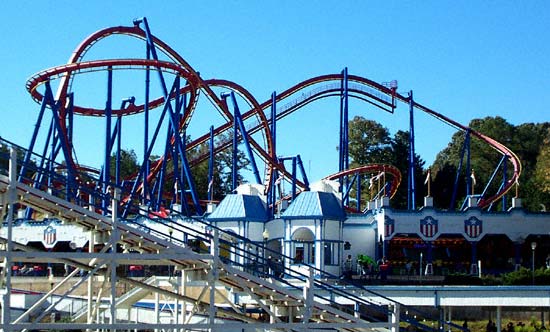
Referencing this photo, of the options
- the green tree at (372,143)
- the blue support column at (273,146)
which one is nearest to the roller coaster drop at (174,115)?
the blue support column at (273,146)

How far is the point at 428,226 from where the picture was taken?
1699 inches

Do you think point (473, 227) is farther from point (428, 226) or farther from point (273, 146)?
point (273, 146)

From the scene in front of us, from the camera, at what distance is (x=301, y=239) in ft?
130

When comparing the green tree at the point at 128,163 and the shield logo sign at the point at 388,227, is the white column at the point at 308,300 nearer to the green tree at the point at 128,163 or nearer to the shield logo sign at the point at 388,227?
the shield logo sign at the point at 388,227

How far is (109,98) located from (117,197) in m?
21.1

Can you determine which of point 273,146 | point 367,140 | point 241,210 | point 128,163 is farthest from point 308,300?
point 128,163

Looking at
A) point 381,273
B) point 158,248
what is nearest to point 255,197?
point 381,273

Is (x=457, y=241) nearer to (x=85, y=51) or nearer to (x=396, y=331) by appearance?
(x=85, y=51)

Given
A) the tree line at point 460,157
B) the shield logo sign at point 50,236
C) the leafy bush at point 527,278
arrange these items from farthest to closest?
the tree line at point 460,157, the shield logo sign at point 50,236, the leafy bush at point 527,278

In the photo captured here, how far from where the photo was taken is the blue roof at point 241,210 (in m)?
40.2

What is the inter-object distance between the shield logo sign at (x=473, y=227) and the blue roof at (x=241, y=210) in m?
8.72

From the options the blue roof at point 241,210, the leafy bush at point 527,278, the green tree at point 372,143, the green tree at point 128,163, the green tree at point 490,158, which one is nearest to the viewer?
the leafy bush at point 527,278

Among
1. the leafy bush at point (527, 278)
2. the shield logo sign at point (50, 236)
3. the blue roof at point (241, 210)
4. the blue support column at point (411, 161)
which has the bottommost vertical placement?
the leafy bush at point (527, 278)

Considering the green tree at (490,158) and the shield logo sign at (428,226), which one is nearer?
the shield logo sign at (428,226)
